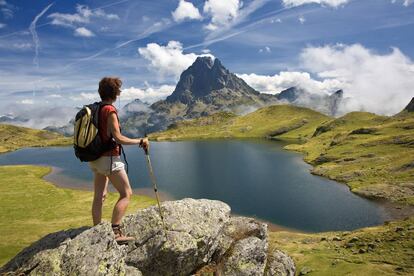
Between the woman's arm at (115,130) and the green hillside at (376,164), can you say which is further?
the green hillside at (376,164)

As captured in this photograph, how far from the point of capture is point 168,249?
1862 centimetres

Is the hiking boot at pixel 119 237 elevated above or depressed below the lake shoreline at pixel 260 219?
above

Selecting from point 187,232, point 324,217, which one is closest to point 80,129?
point 187,232

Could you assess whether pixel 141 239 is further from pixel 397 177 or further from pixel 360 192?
pixel 397 177

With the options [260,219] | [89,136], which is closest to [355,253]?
[260,219]

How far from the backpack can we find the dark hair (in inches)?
18.7

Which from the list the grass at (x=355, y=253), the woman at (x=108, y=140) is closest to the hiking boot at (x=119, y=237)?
the woman at (x=108, y=140)

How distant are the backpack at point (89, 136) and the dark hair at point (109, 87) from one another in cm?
47

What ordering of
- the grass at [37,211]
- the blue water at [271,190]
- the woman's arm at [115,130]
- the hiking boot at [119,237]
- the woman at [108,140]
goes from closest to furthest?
the woman's arm at [115,130] < the woman at [108,140] < the hiking boot at [119,237] < the grass at [37,211] < the blue water at [271,190]

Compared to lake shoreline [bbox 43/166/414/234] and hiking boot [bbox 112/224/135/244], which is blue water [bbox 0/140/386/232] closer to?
lake shoreline [bbox 43/166/414/234]

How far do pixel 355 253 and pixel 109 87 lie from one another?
1745 inches

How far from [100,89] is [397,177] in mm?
124557

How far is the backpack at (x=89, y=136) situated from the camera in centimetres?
1435

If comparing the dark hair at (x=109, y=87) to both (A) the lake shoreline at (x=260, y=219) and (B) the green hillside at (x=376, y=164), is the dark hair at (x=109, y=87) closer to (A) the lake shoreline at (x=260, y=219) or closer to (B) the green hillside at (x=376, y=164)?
(A) the lake shoreline at (x=260, y=219)
